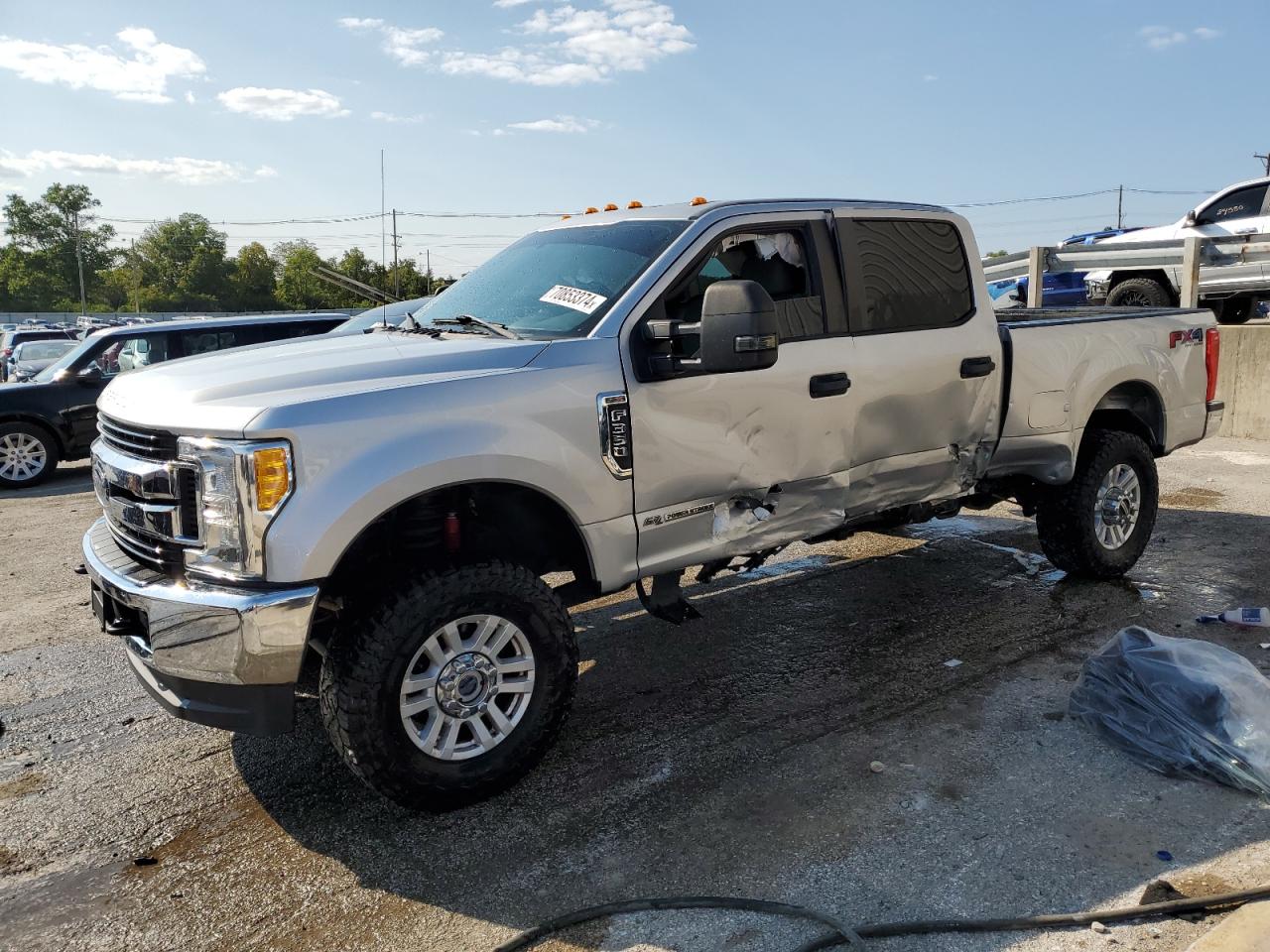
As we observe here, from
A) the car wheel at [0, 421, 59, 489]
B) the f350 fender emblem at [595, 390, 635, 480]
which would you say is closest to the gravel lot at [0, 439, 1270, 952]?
the f350 fender emblem at [595, 390, 635, 480]

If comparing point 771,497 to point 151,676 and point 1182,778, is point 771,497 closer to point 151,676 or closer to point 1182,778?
point 1182,778

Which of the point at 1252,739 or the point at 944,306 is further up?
the point at 944,306

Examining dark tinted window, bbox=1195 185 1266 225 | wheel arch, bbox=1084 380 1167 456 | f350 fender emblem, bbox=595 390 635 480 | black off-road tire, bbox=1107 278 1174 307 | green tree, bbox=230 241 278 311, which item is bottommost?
wheel arch, bbox=1084 380 1167 456

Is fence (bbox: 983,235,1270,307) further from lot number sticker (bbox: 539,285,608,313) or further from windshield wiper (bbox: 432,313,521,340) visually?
windshield wiper (bbox: 432,313,521,340)

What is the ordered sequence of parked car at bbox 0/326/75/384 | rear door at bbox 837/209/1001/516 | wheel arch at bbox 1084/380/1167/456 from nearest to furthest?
rear door at bbox 837/209/1001/516 < wheel arch at bbox 1084/380/1167/456 < parked car at bbox 0/326/75/384

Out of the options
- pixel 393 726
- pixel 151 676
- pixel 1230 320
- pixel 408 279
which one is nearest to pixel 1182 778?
pixel 393 726

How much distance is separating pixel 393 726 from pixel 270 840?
1.93 ft

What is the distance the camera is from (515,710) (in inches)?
142

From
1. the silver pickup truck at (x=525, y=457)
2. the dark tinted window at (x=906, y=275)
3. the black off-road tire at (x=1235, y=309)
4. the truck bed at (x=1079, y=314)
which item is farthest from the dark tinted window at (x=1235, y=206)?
the dark tinted window at (x=906, y=275)

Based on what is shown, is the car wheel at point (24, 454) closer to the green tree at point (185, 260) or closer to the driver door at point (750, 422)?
the driver door at point (750, 422)

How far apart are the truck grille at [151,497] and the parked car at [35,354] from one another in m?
17.4

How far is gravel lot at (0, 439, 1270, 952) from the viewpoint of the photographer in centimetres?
296

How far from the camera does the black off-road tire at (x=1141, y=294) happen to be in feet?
43.5

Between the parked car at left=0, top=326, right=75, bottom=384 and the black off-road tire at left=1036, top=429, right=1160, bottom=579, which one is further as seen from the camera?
the parked car at left=0, top=326, right=75, bottom=384
